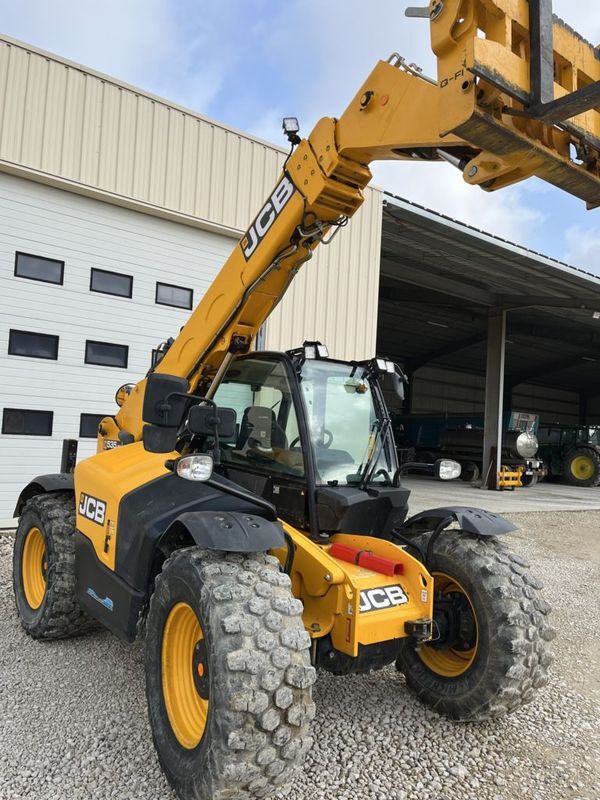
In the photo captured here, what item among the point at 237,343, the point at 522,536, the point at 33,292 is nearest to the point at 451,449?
the point at 522,536

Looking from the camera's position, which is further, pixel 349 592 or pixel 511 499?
pixel 511 499

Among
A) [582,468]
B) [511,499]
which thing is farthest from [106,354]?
[582,468]

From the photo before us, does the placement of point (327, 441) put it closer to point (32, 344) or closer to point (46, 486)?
point (46, 486)

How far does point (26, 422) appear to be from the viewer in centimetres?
843

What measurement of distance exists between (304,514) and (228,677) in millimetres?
1158

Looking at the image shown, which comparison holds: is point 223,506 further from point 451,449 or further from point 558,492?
point 451,449

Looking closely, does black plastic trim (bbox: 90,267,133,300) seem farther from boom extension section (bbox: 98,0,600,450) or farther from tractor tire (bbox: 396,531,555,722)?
tractor tire (bbox: 396,531,555,722)

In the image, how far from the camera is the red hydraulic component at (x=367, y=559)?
11.1 feet

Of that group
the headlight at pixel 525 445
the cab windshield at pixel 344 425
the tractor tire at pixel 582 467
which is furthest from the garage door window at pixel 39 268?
the tractor tire at pixel 582 467

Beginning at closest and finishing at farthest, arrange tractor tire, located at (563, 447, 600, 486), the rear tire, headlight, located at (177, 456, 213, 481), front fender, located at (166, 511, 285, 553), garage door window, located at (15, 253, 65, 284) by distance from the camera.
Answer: front fender, located at (166, 511, 285, 553) → headlight, located at (177, 456, 213, 481) → garage door window, located at (15, 253, 65, 284) → the rear tire → tractor tire, located at (563, 447, 600, 486)

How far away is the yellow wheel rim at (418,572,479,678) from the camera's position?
12.1 feet

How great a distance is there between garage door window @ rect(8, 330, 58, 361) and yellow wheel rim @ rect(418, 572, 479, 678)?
6638 millimetres

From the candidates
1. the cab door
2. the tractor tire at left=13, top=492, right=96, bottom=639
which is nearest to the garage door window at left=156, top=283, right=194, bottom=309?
the tractor tire at left=13, top=492, right=96, bottom=639

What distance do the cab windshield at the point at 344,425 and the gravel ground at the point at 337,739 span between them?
1403 millimetres
